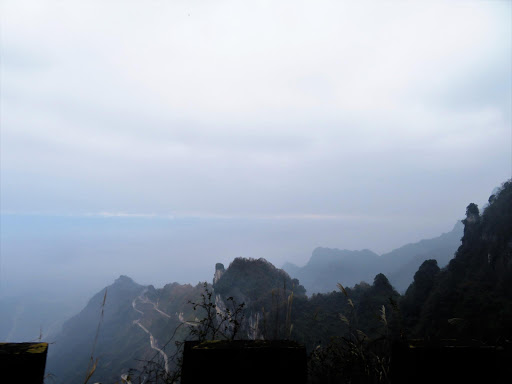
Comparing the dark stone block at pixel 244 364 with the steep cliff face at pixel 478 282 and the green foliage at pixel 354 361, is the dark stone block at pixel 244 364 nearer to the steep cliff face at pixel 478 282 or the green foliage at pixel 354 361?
the green foliage at pixel 354 361

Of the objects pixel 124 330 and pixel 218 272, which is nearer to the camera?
pixel 218 272

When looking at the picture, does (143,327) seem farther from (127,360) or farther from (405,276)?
(405,276)

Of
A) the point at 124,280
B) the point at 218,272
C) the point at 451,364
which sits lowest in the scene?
the point at 124,280

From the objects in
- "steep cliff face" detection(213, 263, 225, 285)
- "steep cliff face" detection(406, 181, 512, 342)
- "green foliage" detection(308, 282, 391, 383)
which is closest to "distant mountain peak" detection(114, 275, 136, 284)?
"steep cliff face" detection(213, 263, 225, 285)

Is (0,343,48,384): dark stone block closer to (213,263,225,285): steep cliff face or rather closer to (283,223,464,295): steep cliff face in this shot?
(213,263,225,285): steep cliff face

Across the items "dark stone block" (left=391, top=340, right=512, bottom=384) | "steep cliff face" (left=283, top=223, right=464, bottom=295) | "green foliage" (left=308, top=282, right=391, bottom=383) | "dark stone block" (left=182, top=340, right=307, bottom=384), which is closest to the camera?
"dark stone block" (left=182, top=340, right=307, bottom=384)

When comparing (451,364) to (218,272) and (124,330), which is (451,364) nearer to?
(218,272)

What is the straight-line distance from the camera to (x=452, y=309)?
118 ft

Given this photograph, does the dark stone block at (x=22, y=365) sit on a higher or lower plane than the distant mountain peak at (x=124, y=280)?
higher

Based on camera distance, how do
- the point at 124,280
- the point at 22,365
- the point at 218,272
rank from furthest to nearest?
the point at 124,280 < the point at 218,272 < the point at 22,365

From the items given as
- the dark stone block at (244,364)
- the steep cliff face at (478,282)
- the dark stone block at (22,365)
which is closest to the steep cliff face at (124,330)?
the steep cliff face at (478,282)

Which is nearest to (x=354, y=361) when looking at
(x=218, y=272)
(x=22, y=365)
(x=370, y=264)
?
(x=22, y=365)

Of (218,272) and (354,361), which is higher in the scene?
(354,361)

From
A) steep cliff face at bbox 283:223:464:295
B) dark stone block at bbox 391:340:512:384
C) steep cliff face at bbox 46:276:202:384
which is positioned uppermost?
dark stone block at bbox 391:340:512:384
